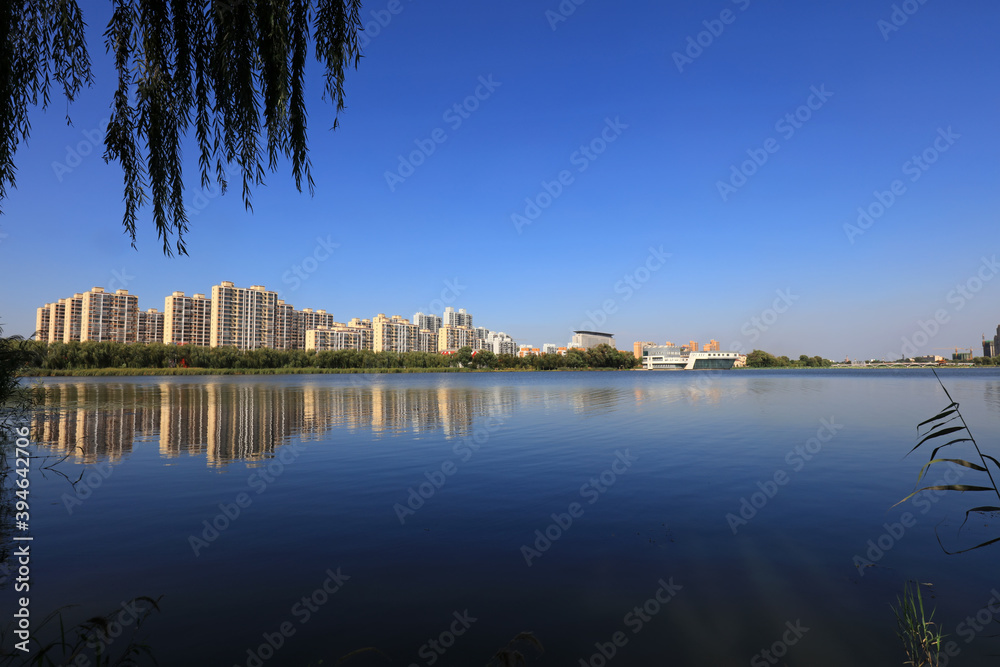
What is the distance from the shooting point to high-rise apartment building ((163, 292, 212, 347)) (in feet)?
481

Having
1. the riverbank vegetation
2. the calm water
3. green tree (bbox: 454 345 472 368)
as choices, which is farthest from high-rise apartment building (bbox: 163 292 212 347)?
the calm water

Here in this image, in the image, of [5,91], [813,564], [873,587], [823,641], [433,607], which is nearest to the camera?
[5,91]

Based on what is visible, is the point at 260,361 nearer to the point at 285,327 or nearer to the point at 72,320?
the point at 72,320

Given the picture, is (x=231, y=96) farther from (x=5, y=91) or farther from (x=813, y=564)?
(x=813, y=564)

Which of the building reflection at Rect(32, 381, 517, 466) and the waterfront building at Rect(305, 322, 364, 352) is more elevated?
the waterfront building at Rect(305, 322, 364, 352)

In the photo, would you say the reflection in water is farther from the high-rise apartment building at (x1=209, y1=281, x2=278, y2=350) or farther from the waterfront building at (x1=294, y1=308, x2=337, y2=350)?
the waterfront building at (x1=294, y1=308, x2=337, y2=350)

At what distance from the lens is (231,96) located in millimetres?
3367

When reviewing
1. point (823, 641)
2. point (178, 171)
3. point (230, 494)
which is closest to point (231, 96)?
point (178, 171)

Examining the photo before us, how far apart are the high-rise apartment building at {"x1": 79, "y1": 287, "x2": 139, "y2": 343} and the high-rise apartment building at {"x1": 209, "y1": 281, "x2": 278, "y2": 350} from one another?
64.3 feet

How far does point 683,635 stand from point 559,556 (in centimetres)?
205

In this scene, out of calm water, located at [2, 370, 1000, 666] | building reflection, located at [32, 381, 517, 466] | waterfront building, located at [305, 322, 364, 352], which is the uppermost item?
waterfront building, located at [305, 322, 364, 352]

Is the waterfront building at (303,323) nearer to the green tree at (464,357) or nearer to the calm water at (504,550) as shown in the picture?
the green tree at (464,357)

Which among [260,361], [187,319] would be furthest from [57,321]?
[260,361]

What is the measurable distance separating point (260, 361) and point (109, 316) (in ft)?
178
